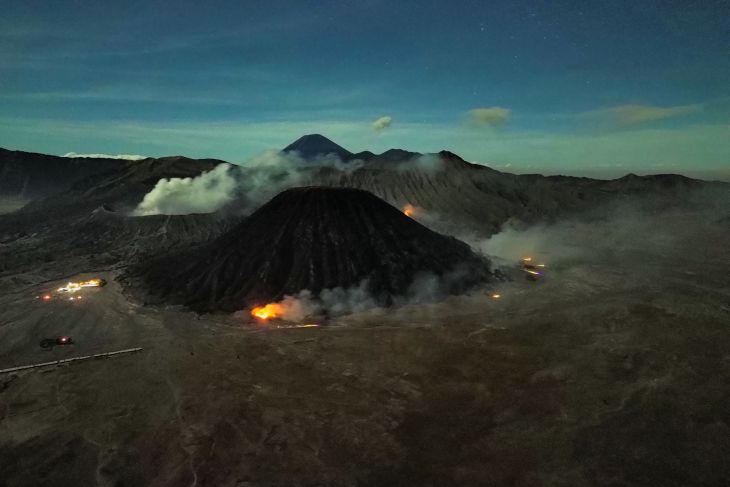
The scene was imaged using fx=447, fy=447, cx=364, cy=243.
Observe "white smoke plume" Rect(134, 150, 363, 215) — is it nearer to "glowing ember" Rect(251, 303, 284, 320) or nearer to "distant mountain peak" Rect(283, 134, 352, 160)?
"distant mountain peak" Rect(283, 134, 352, 160)

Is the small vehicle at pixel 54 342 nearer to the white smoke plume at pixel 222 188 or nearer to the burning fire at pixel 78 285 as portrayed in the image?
the burning fire at pixel 78 285

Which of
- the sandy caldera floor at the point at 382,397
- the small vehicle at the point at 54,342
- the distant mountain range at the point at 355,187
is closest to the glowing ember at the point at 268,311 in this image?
the sandy caldera floor at the point at 382,397

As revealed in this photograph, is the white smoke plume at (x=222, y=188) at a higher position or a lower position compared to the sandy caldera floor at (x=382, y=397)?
higher

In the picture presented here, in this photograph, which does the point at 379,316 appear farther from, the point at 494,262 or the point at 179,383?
the point at 494,262

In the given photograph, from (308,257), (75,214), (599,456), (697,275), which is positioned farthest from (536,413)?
(75,214)

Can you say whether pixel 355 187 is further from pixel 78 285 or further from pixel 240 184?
pixel 78 285

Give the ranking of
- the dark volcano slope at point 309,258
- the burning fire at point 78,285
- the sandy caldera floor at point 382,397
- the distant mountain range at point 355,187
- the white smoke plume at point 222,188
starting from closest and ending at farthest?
the sandy caldera floor at point 382,397 < the dark volcano slope at point 309,258 < the burning fire at point 78,285 < the distant mountain range at point 355,187 < the white smoke plume at point 222,188

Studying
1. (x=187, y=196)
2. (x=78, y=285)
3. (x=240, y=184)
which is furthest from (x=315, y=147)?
(x=78, y=285)

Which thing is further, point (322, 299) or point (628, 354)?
point (322, 299)
